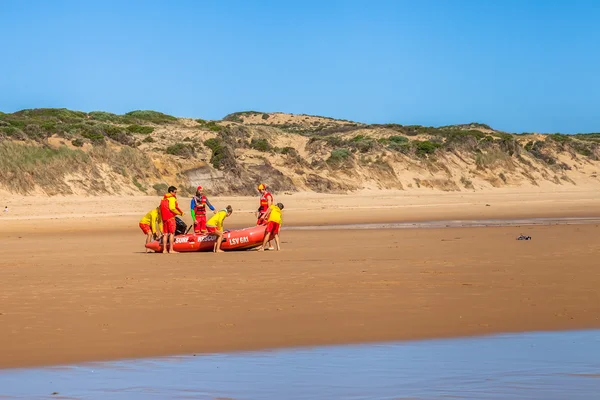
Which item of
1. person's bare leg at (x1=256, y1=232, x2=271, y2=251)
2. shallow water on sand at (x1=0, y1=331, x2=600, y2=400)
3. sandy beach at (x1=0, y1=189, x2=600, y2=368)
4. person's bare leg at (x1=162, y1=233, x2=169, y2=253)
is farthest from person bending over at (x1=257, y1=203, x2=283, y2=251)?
shallow water on sand at (x1=0, y1=331, x2=600, y2=400)

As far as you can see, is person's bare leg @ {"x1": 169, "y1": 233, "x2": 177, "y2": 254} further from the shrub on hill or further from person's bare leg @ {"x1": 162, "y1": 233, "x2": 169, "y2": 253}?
→ the shrub on hill

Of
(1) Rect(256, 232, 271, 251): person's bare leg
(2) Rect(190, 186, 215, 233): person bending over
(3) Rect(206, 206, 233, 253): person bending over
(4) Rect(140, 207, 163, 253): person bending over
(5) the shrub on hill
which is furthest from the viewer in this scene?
(5) the shrub on hill

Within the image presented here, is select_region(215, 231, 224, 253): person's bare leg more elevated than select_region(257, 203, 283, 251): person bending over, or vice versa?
select_region(257, 203, 283, 251): person bending over

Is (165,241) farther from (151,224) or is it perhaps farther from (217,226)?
(217,226)

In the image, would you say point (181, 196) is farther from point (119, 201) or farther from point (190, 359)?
point (190, 359)

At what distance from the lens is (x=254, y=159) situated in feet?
153

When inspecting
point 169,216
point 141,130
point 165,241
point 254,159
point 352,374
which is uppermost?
point 141,130

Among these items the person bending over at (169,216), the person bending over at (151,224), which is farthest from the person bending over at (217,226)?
the person bending over at (151,224)

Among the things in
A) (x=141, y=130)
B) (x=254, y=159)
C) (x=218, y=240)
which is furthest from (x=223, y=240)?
(x=141, y=130)

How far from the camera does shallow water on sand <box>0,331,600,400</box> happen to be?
618 cm

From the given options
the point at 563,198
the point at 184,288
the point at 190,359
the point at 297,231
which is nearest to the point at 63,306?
the point at 184,288

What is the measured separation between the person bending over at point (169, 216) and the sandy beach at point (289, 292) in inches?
27.6

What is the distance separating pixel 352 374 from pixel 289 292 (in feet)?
14.2

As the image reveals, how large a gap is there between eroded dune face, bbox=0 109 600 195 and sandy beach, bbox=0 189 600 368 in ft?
50.8
